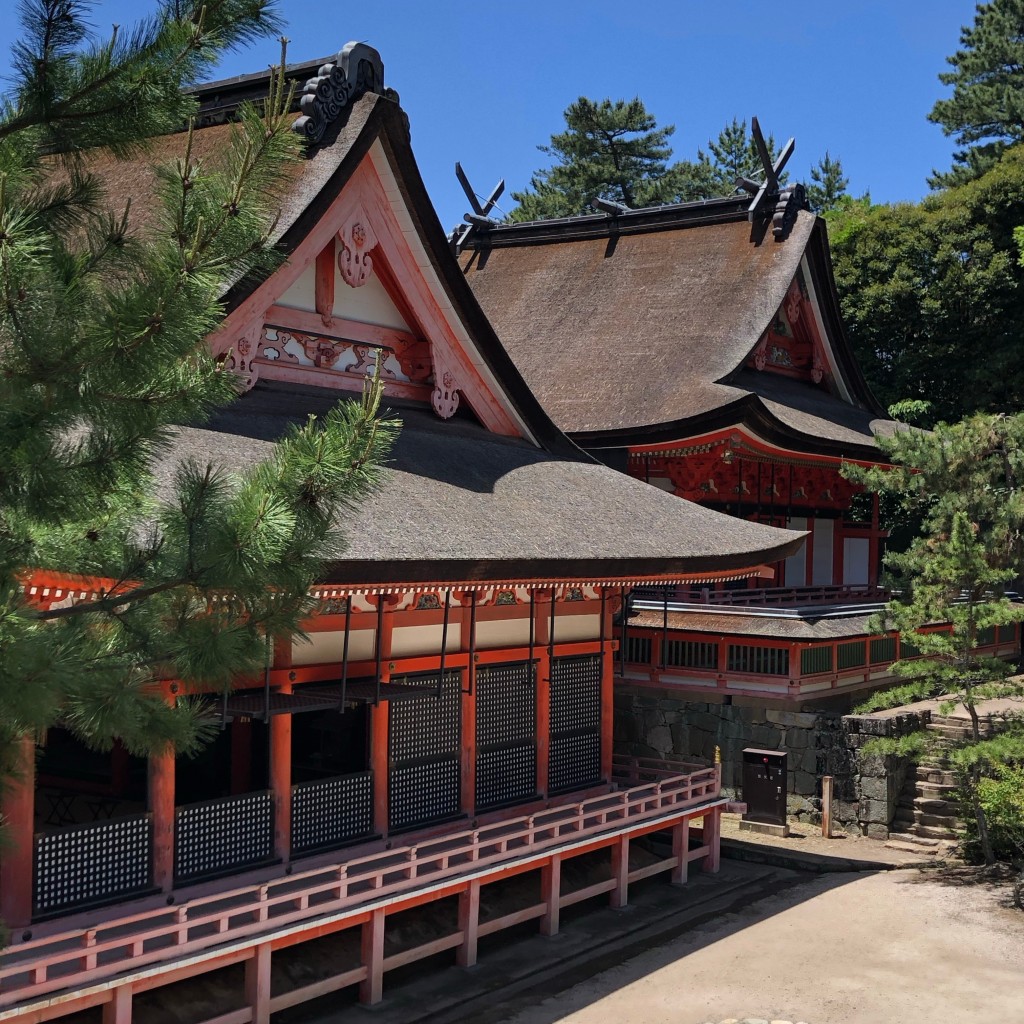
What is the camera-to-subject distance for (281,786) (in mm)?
11180

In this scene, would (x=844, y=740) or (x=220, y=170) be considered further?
(x=844, y=740)

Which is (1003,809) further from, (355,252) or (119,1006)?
(119,1006)

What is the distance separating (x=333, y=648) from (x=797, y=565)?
13984 millimetres

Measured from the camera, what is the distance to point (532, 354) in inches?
966

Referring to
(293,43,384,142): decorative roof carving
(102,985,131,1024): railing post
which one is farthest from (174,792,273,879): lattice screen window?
(293,43,384,142): decorative roof carving

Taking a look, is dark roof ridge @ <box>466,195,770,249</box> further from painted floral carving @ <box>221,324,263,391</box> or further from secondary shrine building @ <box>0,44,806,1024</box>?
painted floral carving @ <box>221,324,263,391</box>

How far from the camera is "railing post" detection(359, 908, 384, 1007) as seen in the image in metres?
11.1

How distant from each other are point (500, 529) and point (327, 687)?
222 cm

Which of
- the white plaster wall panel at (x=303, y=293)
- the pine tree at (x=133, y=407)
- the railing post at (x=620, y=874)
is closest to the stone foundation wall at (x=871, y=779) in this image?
the railing post at (x=620, y=874)

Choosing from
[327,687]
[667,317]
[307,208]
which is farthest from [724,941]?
[667,317]

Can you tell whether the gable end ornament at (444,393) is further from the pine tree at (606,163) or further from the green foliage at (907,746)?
the pine tree at (606,163)

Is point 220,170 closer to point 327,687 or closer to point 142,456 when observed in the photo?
point 142,456

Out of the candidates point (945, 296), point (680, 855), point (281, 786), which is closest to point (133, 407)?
point (281, 786)

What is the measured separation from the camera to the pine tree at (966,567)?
15797 mm
